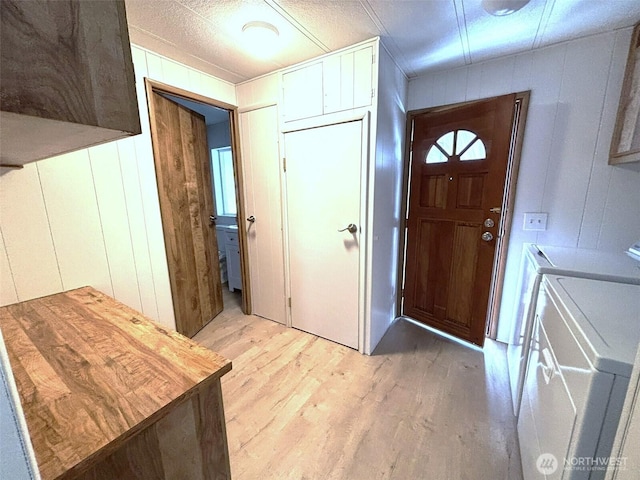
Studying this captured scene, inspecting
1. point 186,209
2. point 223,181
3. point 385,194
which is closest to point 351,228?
point 385,194

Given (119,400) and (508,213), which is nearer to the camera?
(119,400)

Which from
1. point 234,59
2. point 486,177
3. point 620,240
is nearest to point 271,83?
point 234,59

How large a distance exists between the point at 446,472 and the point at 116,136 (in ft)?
5.75

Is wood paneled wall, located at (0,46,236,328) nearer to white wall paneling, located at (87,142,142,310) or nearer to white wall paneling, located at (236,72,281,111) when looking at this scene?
white wall paneling, located at (87,142,142,310)

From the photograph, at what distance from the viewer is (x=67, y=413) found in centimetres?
63

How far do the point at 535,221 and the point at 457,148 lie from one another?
0.78 meters

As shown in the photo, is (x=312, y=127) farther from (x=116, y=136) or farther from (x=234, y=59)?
(x=116, y=136)

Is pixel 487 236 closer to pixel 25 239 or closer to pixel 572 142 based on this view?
pixel 572 142

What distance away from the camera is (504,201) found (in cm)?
200

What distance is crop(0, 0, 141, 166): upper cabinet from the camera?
317mm

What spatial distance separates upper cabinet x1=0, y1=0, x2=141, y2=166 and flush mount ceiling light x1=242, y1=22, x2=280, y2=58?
132cm

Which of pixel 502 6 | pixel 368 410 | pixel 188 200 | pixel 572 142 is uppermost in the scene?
pixel 502 6

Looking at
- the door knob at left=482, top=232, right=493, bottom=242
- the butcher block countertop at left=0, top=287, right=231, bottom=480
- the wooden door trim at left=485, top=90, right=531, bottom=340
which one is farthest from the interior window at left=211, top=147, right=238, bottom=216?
the wooden door trim at left=485, top=90, right=531, bottom=340
